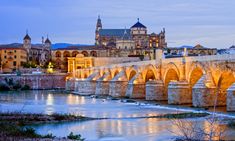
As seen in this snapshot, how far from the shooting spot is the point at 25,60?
374 feet

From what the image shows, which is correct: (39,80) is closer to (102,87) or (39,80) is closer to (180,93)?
(102,87)

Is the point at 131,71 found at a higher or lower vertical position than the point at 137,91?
higher

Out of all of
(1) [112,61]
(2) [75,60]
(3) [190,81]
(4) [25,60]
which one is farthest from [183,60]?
(4) [25,60]

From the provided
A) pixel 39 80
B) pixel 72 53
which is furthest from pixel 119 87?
pixel 72 53

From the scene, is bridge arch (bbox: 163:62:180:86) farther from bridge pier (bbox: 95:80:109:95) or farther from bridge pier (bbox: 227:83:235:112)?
bridge pier (bbox: 95:80:109:95)

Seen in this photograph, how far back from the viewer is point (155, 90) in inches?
1677

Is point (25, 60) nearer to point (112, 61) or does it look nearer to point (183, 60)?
point (112, 61)

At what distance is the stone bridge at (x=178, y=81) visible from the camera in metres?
32.2

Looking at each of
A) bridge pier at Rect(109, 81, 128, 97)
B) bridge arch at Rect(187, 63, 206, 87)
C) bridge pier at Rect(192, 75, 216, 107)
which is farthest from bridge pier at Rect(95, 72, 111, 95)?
bridge pier at Rect(192, 75, 216, 107)

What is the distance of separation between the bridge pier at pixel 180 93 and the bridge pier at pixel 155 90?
17.8ft

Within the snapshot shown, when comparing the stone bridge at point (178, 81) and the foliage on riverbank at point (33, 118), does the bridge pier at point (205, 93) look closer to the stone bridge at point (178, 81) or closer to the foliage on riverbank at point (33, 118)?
the stone bridge at point (178, 81)

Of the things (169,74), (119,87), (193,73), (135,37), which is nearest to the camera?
(193,73)

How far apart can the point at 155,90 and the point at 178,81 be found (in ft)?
17.2

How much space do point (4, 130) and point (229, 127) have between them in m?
10.1
